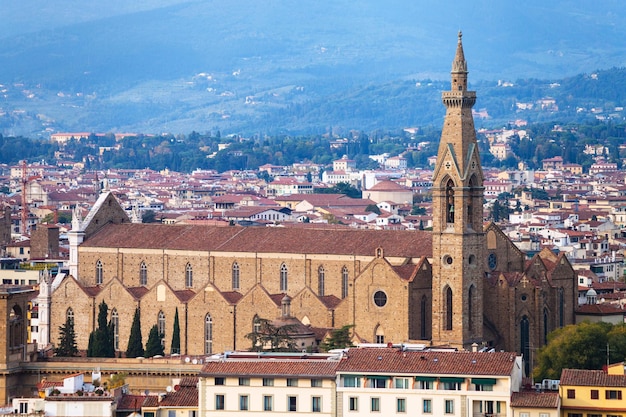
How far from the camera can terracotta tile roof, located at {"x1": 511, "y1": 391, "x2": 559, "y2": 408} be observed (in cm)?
4559

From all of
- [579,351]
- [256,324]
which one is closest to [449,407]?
[579,351]

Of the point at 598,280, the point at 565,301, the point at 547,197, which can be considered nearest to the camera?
the point at 565,301

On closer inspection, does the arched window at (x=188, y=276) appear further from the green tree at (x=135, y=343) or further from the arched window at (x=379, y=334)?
the arched window at (x=379, y=334)

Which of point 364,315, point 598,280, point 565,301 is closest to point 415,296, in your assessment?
point 364,315

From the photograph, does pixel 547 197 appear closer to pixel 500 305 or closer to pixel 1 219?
pixel 1 219

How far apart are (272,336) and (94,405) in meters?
16.9

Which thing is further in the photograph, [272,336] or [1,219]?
[1,219]

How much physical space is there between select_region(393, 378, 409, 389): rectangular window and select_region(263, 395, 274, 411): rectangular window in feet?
8.47

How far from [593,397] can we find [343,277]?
24.1m

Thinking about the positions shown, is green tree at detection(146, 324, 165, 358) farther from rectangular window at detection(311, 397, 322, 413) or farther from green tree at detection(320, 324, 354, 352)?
rectangular window at detection(311, 397, 322, 413)

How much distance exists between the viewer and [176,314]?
71.8 m

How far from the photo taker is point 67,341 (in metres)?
69.0

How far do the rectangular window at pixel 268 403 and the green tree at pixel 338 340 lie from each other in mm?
15678

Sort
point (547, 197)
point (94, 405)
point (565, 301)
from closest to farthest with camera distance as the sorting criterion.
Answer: point (94, 405) → point (565, 301) → point (547, 197)
